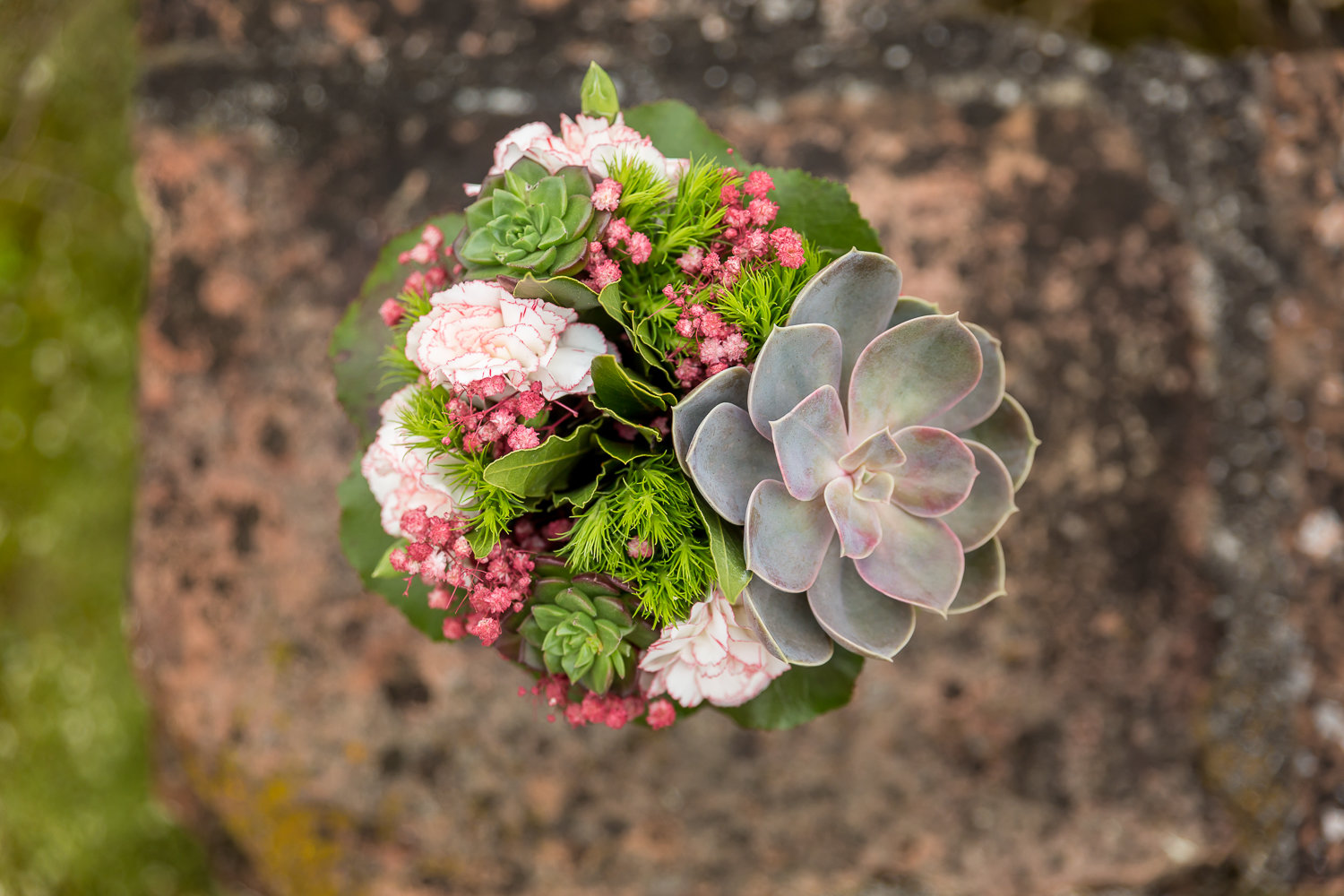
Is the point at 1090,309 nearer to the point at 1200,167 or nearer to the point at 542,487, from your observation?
the point at 1200,167

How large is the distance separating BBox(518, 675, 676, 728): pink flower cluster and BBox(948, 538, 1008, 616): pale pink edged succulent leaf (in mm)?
277

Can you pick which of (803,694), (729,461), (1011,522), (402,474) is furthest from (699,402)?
(1011,522)

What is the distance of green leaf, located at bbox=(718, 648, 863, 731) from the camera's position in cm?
85

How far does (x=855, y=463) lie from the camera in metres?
0.69

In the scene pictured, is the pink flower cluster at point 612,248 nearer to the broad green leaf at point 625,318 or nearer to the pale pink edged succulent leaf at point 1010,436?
the broad green leaf at point 625,318

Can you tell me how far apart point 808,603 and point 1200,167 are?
43.4 inches

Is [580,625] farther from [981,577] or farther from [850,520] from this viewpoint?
[981,577]

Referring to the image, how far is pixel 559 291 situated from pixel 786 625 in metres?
0.32

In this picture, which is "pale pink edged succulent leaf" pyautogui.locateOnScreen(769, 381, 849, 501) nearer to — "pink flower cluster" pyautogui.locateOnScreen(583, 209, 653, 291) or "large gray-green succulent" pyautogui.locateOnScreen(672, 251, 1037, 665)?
"large gray-green succulent" pyautogui.locateOnScreen(672, 251, 1037, 665)

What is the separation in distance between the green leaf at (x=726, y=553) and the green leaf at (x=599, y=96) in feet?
1.10

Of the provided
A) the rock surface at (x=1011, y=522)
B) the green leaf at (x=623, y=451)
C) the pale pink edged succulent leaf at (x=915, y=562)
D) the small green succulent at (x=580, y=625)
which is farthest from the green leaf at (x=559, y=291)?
the rock surface at (x=1011, y=522)

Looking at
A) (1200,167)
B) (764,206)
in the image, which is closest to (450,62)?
(764,206)

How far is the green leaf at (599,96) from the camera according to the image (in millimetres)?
703

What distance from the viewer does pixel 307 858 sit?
4.36 feet
